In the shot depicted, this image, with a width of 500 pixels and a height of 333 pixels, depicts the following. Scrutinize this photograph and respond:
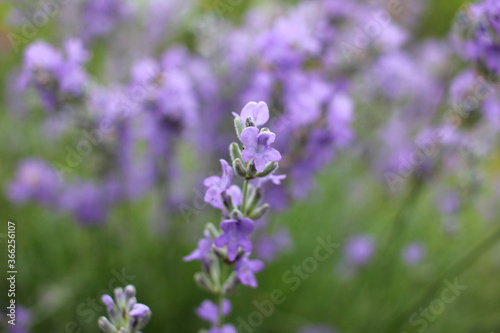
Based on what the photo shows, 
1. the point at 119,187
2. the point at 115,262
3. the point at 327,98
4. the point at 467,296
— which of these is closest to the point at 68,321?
the point at 115,262

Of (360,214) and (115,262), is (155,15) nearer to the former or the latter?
(115,262)

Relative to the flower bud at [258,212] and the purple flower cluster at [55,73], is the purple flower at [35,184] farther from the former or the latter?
the flower bud at [258,212]

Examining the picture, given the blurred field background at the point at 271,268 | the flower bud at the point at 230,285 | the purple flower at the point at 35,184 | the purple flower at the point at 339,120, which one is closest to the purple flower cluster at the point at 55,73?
the purple flower at the point at 35,184

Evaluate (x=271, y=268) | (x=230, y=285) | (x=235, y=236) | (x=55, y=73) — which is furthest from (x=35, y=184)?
(x=235, y=236)

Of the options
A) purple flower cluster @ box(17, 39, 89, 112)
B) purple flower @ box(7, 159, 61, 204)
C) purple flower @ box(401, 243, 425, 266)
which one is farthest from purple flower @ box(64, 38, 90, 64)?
purple flower @ box(401, 243, 425, 266)

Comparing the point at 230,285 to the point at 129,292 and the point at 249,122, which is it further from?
the point at 249,122
